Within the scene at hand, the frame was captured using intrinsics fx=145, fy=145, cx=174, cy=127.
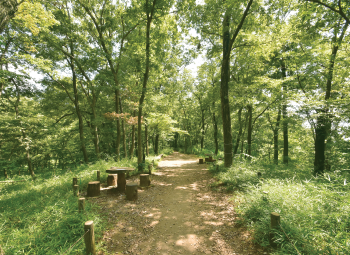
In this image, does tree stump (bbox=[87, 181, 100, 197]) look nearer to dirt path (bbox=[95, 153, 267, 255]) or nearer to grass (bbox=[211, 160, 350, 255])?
dirt path (bbox=[95, 153, 267, 255])

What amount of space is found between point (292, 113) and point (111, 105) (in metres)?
14.9

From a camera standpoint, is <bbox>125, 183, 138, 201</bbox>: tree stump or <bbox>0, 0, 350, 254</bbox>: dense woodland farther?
<bbox>0, 0, 350, 254</bbox>: dense woodland

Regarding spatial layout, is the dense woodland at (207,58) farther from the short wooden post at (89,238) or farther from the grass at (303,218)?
the short wooden post at (89,238)

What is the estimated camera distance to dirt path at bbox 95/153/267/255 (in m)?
3.10

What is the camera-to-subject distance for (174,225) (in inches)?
156

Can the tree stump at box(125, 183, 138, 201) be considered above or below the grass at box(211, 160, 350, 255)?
below

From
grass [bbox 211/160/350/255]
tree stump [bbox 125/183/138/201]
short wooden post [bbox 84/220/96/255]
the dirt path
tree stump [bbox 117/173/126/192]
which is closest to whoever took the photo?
grass [bbox 211/160/350/255]

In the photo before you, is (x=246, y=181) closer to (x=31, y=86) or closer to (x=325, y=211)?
(x=325, y=211)

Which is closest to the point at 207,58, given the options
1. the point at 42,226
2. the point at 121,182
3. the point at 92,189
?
the point at 121,182

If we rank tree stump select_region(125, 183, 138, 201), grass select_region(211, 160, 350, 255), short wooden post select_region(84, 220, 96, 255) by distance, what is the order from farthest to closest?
tree stump select_region(125, 183, 138, 201)
short wooden post select_region(84, 220, 96, 255)
grass select_region(211, 160, 350, 255)

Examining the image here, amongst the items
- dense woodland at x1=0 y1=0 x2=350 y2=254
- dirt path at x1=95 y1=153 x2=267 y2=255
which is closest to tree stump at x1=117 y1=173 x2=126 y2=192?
dirt path at x1=95 y1=153 x2=267 y2=255

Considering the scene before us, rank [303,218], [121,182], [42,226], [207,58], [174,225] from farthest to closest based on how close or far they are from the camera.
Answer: [207,58] < [121,182] < [174,225] < [42,226] < [303,218]

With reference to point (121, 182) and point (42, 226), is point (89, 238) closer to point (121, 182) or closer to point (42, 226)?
point (42, 226)

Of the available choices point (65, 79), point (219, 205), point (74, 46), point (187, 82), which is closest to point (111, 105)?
point (65, 79)
